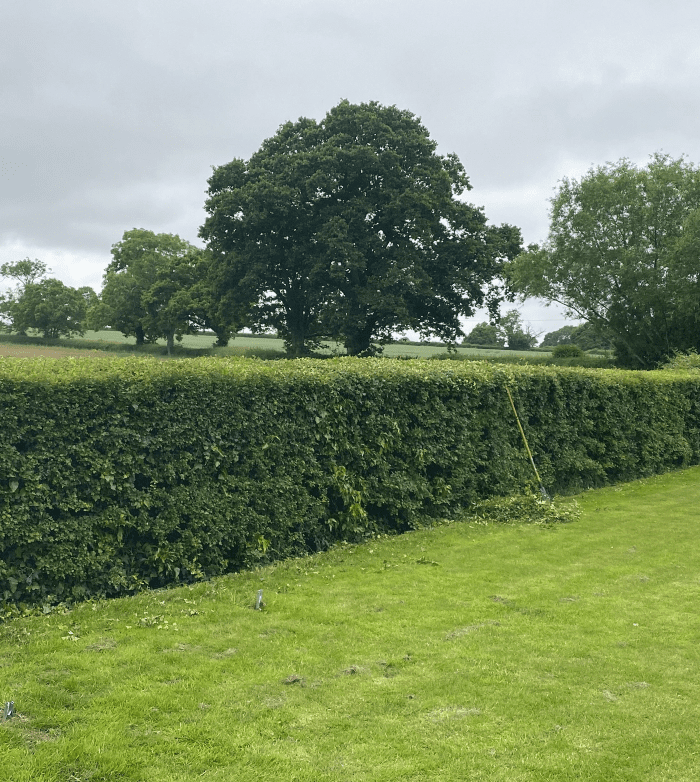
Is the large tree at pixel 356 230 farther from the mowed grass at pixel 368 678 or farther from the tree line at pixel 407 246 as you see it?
the mowed grass at pixel 368 678

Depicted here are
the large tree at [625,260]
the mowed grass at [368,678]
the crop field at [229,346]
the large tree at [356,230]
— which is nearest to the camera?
the mowed grass at [368,678]

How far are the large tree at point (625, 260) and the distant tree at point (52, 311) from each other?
5031 cm

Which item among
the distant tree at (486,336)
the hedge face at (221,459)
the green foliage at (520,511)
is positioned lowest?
the green foliage at (520,511)

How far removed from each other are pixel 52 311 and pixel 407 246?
47579mm

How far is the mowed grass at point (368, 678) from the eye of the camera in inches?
160

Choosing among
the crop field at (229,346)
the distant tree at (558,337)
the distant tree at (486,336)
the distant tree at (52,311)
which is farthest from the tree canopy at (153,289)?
the distant tree at (558,337)

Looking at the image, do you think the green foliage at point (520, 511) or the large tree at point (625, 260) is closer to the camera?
the green foliage at point (520, 511)

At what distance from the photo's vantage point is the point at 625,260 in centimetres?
4344

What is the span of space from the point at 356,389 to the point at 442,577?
3077 millimetres

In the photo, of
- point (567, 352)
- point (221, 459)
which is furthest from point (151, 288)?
point (221, 459)

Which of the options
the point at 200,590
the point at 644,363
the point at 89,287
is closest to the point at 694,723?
the point at 200,590

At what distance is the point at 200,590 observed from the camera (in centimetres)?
727

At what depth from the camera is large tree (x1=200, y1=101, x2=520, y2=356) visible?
1507 inches

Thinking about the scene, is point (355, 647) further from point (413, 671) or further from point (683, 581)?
point (683, 581)
